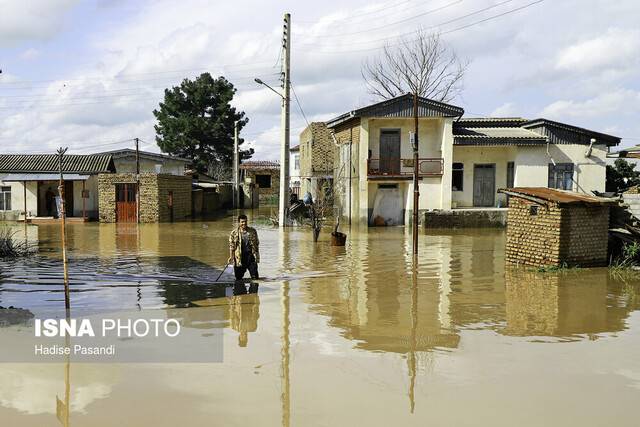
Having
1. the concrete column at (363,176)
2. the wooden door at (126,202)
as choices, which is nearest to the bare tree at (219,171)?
the wooden door at (126,202)

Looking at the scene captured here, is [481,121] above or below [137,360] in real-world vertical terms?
above

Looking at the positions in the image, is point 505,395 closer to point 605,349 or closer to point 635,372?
point 635,372

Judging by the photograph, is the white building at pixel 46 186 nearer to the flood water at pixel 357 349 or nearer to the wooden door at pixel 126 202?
the wooden door at pixel 126 202

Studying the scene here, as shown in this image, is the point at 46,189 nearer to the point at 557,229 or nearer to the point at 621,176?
the point at 557,229

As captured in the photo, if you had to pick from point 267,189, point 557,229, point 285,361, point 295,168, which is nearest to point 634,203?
point 557,229

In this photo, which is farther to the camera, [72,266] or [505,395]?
[72,266]

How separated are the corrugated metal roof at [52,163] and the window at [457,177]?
19.3 meters

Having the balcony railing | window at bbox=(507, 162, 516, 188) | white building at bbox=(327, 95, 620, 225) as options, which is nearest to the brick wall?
white building at bbox=(327, 95, 620, 225)

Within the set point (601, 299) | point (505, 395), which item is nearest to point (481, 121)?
point (601, 299)

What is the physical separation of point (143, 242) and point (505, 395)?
17.8m

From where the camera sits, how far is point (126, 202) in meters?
32.6

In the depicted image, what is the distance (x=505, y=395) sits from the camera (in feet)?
20.5

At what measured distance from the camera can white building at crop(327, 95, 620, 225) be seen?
29406 mm

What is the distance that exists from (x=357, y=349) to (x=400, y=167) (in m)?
22.7
